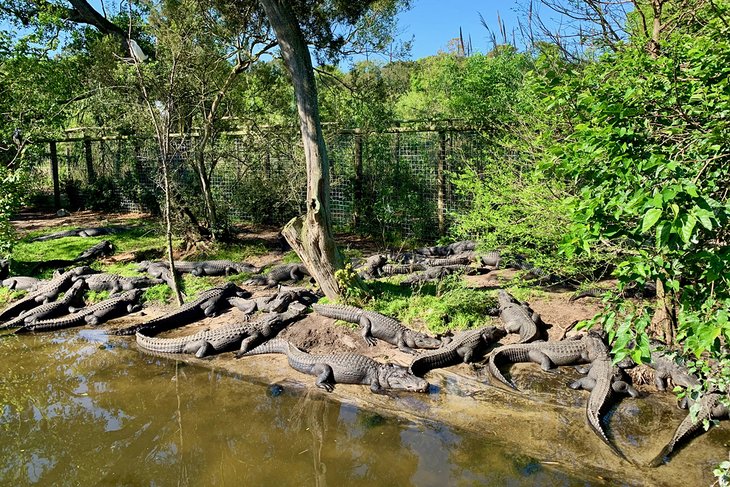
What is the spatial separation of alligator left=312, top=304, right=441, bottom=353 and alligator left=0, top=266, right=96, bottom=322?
16.8ft

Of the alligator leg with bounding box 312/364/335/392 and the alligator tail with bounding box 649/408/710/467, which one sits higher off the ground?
the alligator leg with bounding box 312/364/335/392

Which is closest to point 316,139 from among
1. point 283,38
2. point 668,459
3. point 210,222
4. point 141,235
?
point 283,38

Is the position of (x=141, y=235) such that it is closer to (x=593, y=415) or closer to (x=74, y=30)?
(x=74, y=30)

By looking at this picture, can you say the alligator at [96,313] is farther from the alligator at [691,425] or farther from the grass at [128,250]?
→ the alligator at [691,425]

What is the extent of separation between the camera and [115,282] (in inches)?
364

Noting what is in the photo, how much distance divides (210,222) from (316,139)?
474cm

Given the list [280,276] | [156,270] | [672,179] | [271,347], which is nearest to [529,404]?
[271,347]

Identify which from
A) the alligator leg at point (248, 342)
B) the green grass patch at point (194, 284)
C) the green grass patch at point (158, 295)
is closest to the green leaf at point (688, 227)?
the alligator leg at point (248, 342)

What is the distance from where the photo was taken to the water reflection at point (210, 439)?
4.36 metres

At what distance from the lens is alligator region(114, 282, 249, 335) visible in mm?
7660

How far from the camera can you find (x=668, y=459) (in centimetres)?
429

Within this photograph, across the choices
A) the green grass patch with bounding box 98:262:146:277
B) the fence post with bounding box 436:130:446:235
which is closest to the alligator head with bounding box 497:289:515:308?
the fence post with bounding box 436:130:446:235

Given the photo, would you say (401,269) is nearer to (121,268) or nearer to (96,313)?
(96,313)

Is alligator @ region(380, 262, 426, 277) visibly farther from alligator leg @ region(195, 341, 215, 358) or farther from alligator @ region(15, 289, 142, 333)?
alligator @ region(15, 289, 142, 333)
